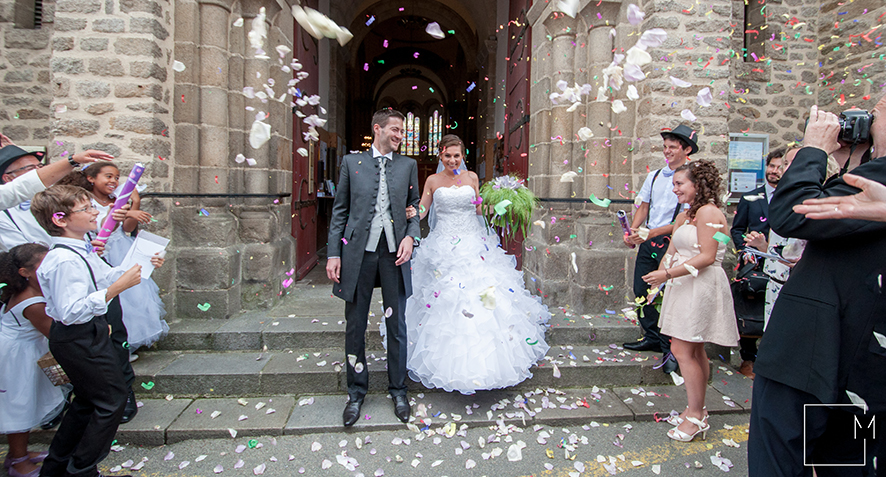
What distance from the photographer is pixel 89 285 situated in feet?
7.23

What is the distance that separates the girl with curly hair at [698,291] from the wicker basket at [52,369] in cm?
348

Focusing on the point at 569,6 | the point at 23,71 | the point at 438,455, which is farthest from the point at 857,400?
the point at 23,71

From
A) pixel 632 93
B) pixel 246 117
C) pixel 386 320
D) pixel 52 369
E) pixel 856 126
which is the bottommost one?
pixel 52 369

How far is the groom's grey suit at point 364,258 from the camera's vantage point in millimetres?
3062

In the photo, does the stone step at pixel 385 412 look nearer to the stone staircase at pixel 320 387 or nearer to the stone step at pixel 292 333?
the stone staircase at pixel 320 387

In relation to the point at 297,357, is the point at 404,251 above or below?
above

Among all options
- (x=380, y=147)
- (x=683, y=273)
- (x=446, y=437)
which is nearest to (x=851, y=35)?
(x=683, y=273)

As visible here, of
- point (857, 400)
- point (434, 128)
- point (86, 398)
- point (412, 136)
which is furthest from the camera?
point (412, 136)

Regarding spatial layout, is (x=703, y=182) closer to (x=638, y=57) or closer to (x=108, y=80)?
(x=638, y=57)

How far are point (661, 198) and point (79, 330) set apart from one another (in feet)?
13.7

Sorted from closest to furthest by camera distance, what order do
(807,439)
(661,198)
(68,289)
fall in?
(807,439)
(68,289)
(661,198)

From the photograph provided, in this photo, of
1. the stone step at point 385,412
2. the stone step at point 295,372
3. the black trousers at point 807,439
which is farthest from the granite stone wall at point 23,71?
the black trousers at point 807,439

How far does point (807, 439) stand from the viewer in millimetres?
1671

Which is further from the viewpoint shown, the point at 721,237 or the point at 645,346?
the point at 645,346
